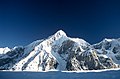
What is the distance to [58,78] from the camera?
30.8 meters

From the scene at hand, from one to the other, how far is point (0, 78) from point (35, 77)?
421 cm

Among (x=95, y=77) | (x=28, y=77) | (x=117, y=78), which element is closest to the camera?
(x=117, y=78)

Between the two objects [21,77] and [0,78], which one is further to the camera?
[21,77]

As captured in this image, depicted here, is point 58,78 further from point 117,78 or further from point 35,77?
point 117,78

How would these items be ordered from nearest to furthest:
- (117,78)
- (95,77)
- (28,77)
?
(117,78) < (95,77) < (28,77)

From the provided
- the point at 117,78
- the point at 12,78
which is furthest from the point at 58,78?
the point at 117,78

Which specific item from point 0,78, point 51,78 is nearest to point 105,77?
point 51,78

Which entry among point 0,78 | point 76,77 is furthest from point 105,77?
point 0,78

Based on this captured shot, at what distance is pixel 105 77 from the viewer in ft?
89.5

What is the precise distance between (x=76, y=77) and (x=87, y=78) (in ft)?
5.23

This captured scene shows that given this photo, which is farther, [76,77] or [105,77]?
[76,77]

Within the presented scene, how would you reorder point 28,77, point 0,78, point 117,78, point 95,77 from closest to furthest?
point 117,78
point 95,77
point 0,78
point 28,77

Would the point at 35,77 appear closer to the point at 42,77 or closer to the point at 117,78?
the point at 42,77

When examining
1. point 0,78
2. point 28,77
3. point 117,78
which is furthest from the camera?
point 28,77
